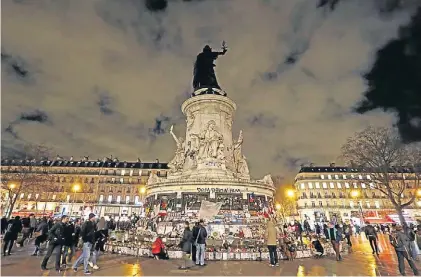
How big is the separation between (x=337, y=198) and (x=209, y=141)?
60.6 m

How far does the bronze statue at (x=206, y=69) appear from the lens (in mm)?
25422

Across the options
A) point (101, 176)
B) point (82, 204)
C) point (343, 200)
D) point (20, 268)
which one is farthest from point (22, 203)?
point (343, 200)

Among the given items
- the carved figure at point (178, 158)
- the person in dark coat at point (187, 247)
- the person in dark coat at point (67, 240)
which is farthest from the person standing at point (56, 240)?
the carved figure at point (178, 158)

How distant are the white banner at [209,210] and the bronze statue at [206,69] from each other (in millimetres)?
13088

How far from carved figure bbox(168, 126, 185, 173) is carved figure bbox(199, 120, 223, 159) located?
2766 millimetres

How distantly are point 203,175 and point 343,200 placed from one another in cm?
6206

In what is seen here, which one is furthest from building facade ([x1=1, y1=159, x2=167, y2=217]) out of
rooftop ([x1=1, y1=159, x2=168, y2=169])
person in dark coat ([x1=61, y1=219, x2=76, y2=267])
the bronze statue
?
person in dark coat ([x1=61, y1=219, x2=76, y2=267])

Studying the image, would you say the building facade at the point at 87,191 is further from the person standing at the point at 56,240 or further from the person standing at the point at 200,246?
the person standing at the point at 200,246

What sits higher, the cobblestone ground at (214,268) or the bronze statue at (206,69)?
the bronze statue at (206,69)

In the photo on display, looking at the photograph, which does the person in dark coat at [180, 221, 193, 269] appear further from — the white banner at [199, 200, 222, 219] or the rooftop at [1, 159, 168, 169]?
the rooftop at [1, 159, 168, 169]

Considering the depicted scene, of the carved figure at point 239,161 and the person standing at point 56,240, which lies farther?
the carved figure at point 239,161

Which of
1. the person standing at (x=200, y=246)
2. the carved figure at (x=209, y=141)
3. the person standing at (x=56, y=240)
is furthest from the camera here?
the carved figure at (x=209, y=141)

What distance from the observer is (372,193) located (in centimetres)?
6631

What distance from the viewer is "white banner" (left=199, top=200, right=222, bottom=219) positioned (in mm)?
14992
